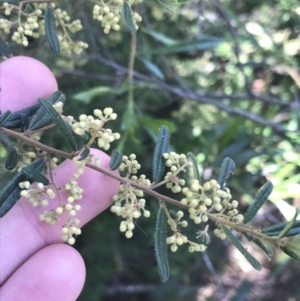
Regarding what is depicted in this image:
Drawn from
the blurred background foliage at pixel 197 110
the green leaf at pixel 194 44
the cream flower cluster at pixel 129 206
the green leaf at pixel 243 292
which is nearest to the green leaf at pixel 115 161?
the cream flower cluster at pixel 129 206

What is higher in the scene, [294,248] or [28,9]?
[28,9]

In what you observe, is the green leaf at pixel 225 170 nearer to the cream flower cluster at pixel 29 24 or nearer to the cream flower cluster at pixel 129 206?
the cream flower cluster at pixel 129 206

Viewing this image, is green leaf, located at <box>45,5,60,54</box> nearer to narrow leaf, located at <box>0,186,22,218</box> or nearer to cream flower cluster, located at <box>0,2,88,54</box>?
cream flower cluster, located at <box>0,2,88,54</box>

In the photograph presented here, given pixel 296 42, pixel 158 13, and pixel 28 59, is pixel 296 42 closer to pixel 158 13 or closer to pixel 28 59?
pixel 158 13

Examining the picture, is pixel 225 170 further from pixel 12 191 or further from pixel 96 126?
pixel 12 191

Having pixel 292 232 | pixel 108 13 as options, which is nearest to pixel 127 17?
pixel 108 13

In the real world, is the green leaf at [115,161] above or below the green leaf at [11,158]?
below
